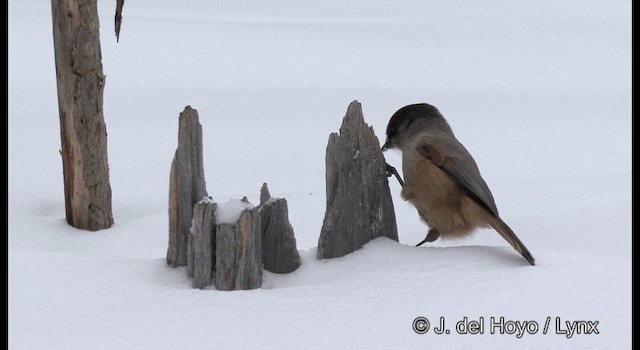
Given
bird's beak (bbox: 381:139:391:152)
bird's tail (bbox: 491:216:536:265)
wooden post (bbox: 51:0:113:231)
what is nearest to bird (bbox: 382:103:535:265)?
bird's tail (bbox: 491:216:536:265)

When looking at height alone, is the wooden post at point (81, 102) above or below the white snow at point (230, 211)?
above

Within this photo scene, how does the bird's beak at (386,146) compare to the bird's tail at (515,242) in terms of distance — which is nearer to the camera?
the bird's tail at (515,242)

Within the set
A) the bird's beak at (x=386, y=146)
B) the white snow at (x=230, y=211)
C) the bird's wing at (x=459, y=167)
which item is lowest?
the white snow at (x=230, y=211)

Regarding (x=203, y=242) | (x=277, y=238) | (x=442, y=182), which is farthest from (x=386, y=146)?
(x=203, y=242)

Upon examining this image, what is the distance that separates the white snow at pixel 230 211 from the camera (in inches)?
161

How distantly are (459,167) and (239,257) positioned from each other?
117 cm

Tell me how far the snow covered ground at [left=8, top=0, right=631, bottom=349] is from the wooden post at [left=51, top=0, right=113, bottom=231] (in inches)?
13.2

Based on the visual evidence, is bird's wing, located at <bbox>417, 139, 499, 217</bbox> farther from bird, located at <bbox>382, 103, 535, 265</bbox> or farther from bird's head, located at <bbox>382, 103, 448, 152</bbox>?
bird's head, located at <bbox>382, 103, 448, 152</bbox>

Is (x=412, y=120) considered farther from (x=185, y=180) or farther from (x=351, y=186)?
(x=185, y=180)

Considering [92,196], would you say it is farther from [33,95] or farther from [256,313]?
[33,95]

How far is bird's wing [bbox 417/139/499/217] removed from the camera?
4.43 m

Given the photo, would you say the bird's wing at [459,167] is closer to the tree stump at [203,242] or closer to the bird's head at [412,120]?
the bird's head at [412,120]

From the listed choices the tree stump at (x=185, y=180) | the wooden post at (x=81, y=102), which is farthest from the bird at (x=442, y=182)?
the wooden post at (x=81, y=102)
